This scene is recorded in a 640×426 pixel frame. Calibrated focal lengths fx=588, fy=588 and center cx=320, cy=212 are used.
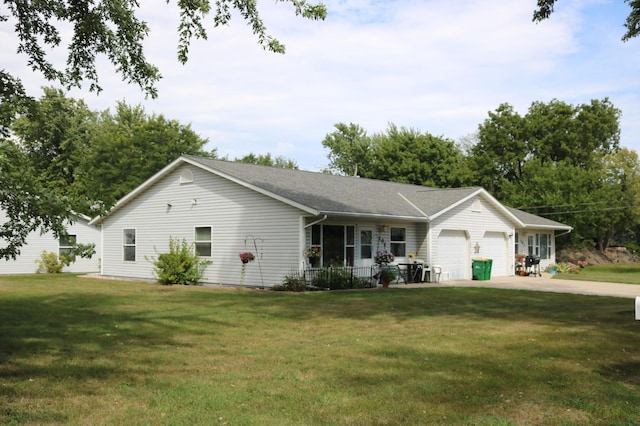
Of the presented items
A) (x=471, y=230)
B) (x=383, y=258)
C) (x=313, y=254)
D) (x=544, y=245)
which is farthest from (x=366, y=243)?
(x=544, y=245)

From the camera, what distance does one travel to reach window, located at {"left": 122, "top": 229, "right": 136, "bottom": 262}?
84.9 feet

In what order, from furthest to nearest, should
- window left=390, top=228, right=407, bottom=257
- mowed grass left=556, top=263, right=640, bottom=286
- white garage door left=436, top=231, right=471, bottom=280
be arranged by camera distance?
mowed grass left=556, top=263, right=640, bottom=286
white garage door left=436, top=231, right=471, bottom=280
window left=390, top=228, right=407, bottom=257

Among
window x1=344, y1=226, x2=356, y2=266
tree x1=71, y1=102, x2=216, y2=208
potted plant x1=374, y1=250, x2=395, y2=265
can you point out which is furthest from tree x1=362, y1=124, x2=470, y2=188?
window x1=344, y1=226, x2=356, y2=266

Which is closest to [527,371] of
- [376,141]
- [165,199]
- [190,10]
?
[190,10]

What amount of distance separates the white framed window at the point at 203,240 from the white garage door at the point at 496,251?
12.6 m

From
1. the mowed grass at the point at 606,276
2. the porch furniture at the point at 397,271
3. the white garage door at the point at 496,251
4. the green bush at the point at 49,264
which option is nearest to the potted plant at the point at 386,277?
the porch furniture at the point at 397,271

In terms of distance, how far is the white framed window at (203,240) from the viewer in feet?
74.2

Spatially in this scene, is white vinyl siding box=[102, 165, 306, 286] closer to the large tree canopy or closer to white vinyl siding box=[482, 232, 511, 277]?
white vinyl siding box=[482, 232, 511, 277]

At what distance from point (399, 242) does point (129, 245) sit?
1190 centimetres

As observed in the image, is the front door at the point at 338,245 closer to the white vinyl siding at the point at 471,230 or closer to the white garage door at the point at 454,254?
the white vinyl siding at the point at 471,230

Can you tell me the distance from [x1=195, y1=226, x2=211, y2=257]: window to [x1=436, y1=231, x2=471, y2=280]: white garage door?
31.0 ft

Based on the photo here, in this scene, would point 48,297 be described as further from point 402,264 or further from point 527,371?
point 527,371

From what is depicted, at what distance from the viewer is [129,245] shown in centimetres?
2605

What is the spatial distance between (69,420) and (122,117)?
54.3m
